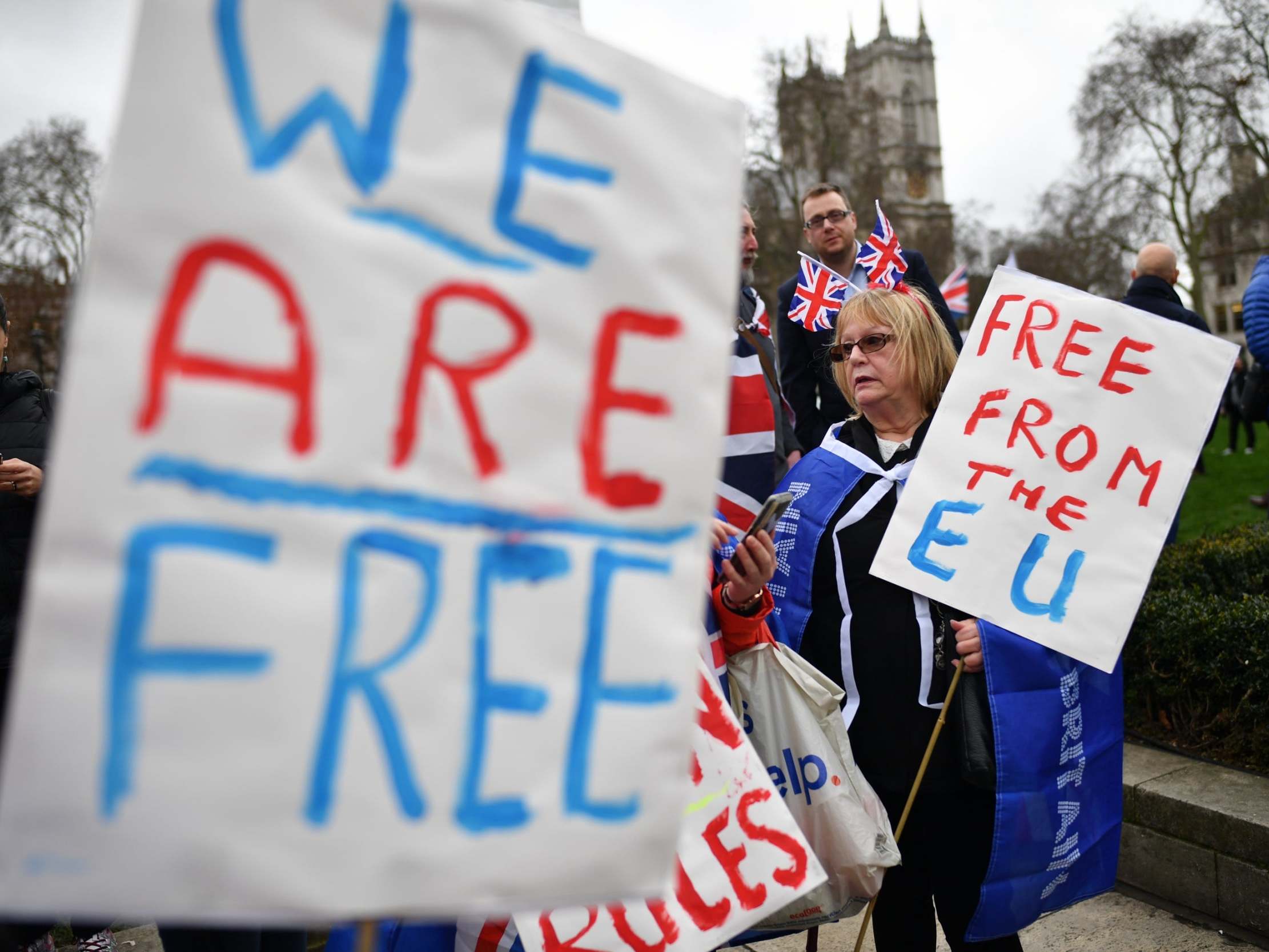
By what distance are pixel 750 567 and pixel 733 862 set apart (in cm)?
58

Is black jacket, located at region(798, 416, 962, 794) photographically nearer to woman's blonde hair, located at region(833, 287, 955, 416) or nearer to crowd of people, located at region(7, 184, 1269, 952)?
crowd of people, located at region(7, 184, 1269, 952)

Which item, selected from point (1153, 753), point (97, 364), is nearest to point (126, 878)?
point (97, 364)

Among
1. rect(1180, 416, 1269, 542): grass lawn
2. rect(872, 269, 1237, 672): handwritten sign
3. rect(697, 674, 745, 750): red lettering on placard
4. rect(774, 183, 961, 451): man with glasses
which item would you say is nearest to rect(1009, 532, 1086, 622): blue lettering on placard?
rect(872, 269, 1237, 672): handwritten sign

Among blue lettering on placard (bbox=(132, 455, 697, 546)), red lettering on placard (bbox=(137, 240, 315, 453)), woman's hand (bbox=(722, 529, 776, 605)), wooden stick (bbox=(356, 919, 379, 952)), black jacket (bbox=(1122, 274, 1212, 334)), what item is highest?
black jacket (bbox=(1122, 274, 1212, 334))

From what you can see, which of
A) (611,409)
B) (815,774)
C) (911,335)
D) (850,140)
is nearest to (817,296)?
(911,335)

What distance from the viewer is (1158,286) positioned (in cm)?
556

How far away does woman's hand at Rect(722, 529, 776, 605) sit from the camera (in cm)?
214

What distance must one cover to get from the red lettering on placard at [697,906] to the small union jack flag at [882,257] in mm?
3189

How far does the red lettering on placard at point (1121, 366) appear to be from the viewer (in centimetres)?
243

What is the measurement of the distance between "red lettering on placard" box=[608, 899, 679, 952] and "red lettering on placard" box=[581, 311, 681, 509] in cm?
84

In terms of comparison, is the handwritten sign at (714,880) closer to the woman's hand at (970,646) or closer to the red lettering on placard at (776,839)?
the red lettering on placard at (776,839)

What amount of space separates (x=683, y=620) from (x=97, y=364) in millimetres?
664

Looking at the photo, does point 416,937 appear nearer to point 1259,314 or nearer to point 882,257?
point 882,257

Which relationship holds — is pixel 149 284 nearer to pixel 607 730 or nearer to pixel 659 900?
pixel 607 730
